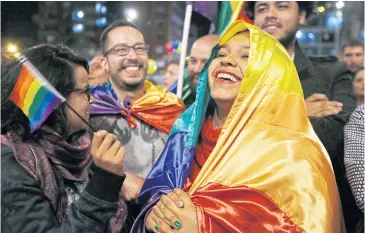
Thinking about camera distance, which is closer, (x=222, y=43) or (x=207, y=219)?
(x=207, y=219)

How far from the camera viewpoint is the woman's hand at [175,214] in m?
1.96

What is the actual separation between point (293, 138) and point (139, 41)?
4.87 feet

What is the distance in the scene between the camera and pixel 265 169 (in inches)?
77.9

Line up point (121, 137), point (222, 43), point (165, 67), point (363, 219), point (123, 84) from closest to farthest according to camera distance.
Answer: point (363, 219)
point (222, 43)
point (121, 137)
point (123, 84)
point (165, 67)

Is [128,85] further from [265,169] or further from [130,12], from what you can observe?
[265,169]

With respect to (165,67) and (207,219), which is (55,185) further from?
(165,67)

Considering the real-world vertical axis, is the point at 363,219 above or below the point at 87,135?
below

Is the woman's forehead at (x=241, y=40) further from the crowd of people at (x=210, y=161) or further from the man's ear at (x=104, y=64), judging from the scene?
the man's ear at (x=104, y=64)

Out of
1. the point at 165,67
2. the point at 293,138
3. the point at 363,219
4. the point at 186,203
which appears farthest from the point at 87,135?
the point at 165,67

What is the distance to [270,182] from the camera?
76.9 inches

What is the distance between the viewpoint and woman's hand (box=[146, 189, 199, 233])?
77.0 inches

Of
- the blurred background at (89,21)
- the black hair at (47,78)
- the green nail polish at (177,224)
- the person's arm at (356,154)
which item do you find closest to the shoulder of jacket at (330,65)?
the blurred background at (89,21)

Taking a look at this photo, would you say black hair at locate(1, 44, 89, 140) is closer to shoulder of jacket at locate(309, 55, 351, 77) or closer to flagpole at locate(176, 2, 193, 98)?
flagpole at locate(176, 2, 193, 98)

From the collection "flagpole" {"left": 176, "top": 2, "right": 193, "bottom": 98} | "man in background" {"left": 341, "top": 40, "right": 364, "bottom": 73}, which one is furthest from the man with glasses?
"man in background" {"left": 341, "top": 40, "right": 364, "bottom": 73}
